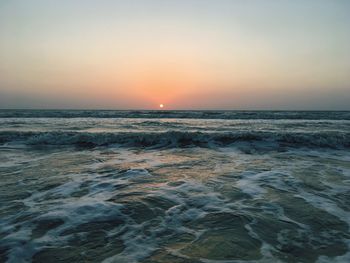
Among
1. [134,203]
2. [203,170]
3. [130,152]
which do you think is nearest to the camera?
[134,203]

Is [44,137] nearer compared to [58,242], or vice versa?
[58,242]

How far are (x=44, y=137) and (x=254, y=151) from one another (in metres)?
9.27

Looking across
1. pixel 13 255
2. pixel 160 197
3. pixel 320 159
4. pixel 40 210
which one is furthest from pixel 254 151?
pixel 13 255

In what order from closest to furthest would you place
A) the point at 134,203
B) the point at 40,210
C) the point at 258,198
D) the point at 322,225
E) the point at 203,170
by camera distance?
the point at 322,225
the point at 40,210
the point at 134,203
the point at 258,198
the point at 203,170

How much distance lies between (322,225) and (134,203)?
8.95 ft

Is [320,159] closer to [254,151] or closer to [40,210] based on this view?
[254,151]

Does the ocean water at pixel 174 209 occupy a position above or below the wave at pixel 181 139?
below

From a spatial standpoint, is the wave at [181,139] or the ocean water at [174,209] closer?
the ocean water at [174,209]

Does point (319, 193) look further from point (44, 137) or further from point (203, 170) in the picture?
point (44, 137)

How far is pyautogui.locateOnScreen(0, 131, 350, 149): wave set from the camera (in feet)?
44.5

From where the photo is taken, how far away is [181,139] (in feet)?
47.5

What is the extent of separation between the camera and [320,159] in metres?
10.0

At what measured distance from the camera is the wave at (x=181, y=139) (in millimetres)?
13562

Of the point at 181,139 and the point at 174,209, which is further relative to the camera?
the point at 181,139
